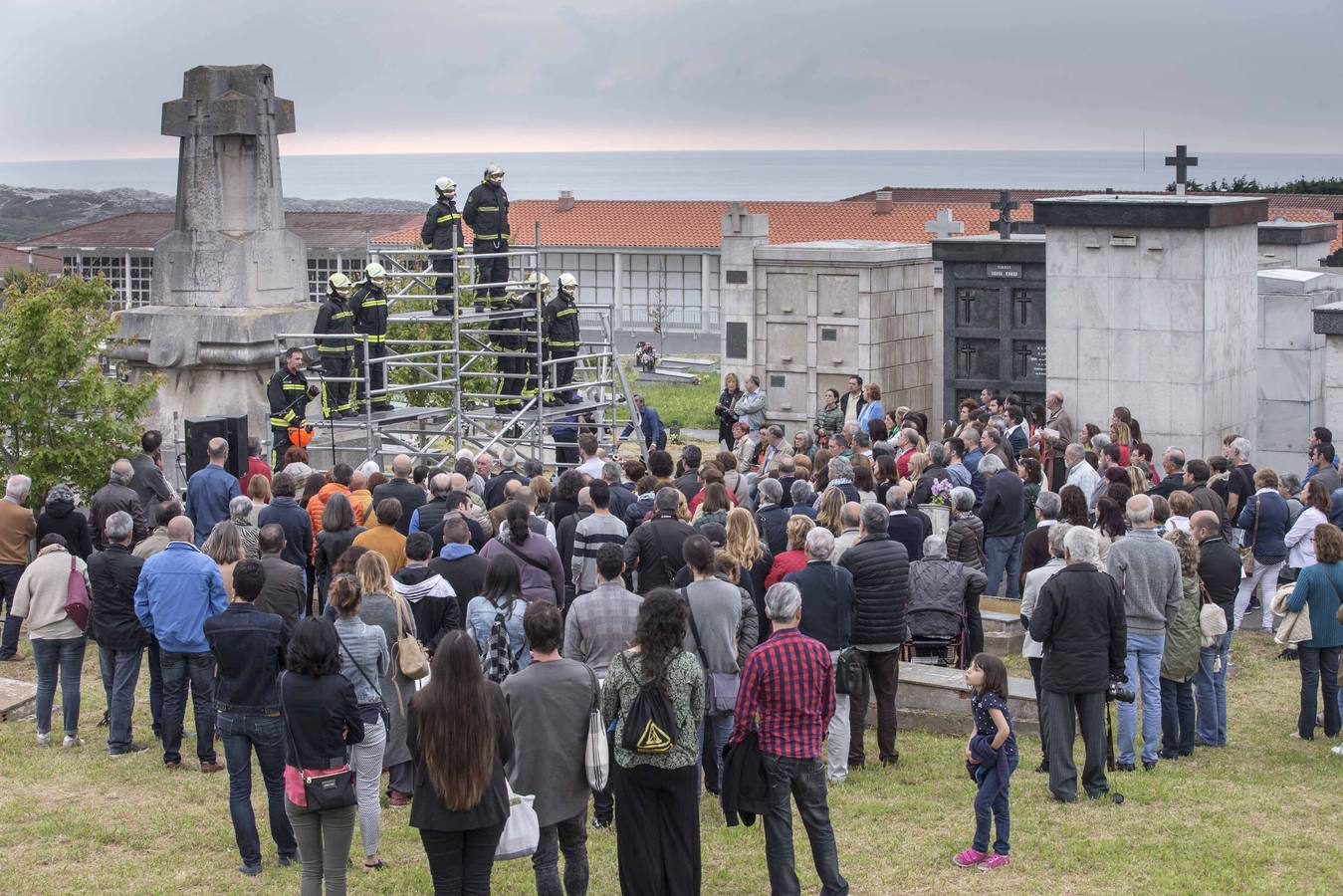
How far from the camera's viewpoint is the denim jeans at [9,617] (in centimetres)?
1273

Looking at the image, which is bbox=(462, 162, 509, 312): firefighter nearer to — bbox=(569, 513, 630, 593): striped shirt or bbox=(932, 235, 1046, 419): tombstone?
bbox=(932, 235, 1046, 419): tombstone

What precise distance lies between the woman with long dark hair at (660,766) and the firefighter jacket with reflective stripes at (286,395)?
366 inches

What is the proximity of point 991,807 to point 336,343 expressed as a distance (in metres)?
9.89

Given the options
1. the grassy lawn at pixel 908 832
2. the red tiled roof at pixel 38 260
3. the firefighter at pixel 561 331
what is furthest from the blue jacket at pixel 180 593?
the red tiled roof at pixel 38 260

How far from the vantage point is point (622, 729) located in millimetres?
7262

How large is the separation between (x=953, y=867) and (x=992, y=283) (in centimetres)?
1384

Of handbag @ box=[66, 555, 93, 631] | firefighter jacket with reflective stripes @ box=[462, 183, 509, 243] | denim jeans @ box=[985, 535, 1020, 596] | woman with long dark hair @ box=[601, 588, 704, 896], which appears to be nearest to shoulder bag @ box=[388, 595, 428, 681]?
woman with long dark hair @ box=[601, 588, 704, 896]

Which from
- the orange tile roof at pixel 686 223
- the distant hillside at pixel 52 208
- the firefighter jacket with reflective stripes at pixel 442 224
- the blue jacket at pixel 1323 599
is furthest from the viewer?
the distant hillside at pixel 52 208

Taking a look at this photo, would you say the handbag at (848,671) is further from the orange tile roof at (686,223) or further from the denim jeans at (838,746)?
the orange tile roof at (686,223)

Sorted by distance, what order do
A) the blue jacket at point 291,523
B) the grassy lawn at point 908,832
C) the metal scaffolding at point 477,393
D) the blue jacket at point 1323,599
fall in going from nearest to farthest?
the grassy lawn at point 908,832 → the blue jacket at point 1323,599 → the blue jacket at point 291,523 → the metal scaffolding at point 477,393

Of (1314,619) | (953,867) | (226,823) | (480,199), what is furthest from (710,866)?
(480,199)

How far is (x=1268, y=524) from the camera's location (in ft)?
42.7

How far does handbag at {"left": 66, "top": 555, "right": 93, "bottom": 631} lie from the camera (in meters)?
10.7

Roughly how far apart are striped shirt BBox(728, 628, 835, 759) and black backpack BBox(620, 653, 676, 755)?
55cm
